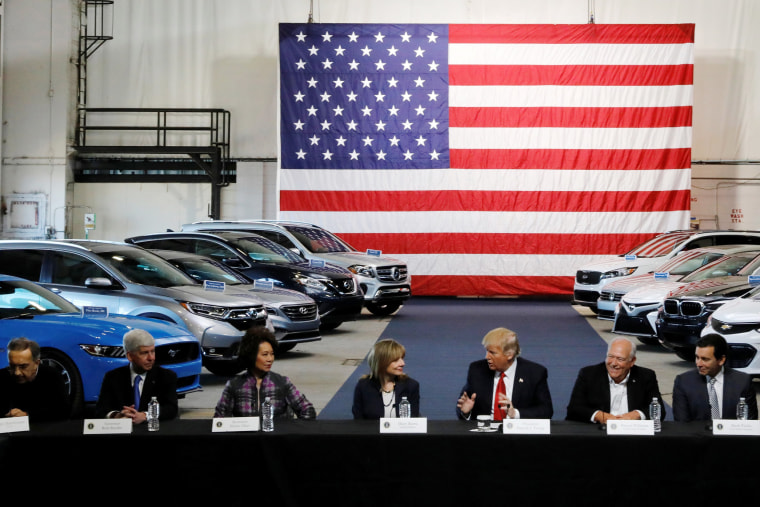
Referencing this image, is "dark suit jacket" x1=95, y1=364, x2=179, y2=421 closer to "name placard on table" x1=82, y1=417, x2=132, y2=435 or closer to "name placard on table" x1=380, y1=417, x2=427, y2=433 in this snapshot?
"name placard on table" x1=82, y1=417, x2=132, y2=435

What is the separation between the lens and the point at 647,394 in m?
7.07

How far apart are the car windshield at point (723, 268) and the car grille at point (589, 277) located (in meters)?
3.85

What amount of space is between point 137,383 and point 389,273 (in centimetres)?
1348

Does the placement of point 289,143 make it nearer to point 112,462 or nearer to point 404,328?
point 404,328

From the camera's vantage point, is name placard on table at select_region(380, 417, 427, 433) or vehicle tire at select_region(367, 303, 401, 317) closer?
name placard on table at select_region(380, 417, 427, 433)

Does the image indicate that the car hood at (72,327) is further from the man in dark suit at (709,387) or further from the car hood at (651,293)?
the car hood at (651,293)

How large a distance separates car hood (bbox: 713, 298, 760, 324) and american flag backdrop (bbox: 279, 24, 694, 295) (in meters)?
13.6

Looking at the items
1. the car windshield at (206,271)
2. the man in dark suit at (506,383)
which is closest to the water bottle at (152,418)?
the man in dark suit at (506,383)

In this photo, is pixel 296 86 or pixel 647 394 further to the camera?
pixel 296 86

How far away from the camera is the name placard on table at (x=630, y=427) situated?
5.72m

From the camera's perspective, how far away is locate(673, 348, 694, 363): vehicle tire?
13812 mm

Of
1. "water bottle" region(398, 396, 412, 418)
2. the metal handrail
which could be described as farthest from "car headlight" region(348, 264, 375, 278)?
"water bottle" region(398, 396, 412, 418)

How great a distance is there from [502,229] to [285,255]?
892 centimetres

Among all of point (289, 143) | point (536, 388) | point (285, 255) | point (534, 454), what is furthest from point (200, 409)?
point (289, 143)
